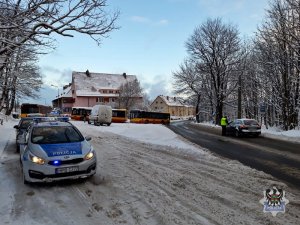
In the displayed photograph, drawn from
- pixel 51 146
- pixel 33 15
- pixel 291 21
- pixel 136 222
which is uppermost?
pixel 291 21

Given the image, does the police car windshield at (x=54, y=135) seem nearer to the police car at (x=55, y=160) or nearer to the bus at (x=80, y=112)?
the police car at (x=55, y=160)

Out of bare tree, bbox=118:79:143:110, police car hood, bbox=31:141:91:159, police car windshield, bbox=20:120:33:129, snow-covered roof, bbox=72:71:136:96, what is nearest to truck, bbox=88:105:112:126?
police car windshield, bbox=20:120:33:129

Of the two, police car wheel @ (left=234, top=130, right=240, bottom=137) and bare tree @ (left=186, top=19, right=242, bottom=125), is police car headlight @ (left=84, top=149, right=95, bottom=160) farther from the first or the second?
bare tree @ (left=186, top=19, right=242, bottom=125)

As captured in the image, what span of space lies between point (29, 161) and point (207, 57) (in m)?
42.9

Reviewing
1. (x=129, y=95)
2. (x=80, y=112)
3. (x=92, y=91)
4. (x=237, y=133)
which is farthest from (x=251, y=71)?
(x=92, y=91)

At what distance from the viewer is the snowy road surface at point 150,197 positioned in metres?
5.65

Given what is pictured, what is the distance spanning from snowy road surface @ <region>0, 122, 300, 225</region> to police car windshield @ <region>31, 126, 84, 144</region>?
4.17ft

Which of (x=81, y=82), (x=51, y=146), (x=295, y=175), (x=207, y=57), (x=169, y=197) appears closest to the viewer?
(x=169, y=197)

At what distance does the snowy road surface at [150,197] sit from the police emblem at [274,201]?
0.11 metres

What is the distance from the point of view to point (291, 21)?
2734 centimetres

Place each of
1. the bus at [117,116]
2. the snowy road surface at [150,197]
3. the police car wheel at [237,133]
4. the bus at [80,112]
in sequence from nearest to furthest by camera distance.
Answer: the snowy road surface at [150,197] → the police car wheel at [237,133] → the bus at [117,116] → the bus at [80,112]

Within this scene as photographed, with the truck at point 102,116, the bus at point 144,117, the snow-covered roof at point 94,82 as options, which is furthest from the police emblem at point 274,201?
the snow-covered roof at point 94,82

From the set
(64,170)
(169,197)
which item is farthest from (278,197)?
(64,170)

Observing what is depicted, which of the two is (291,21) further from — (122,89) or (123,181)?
(122,89)
